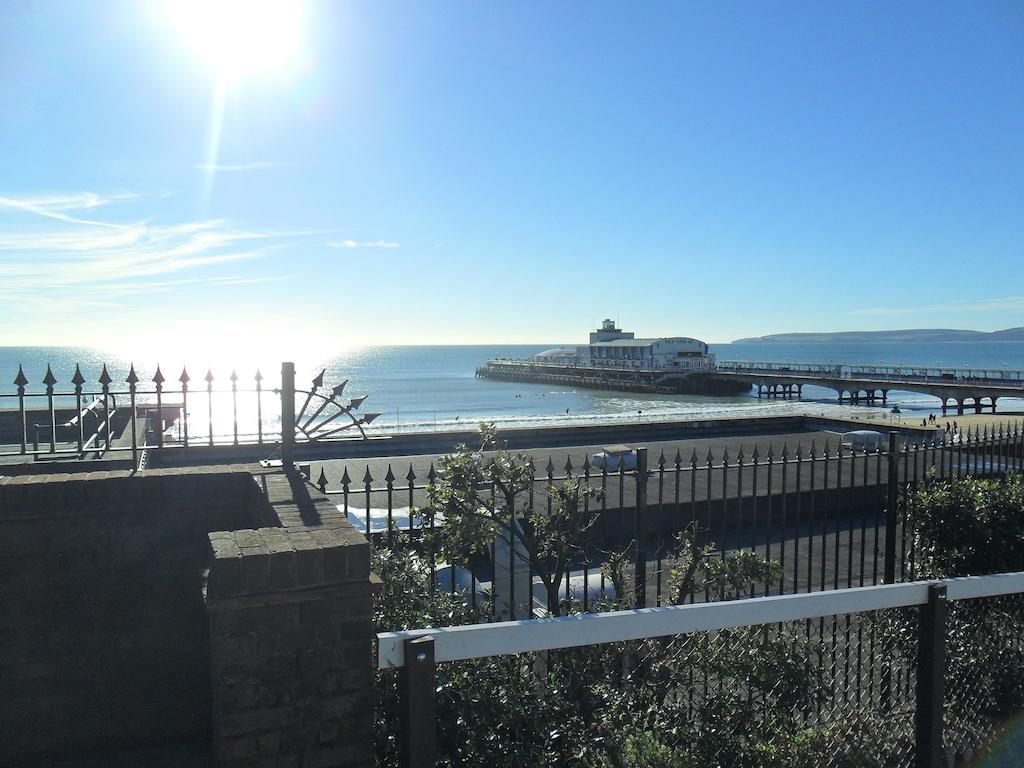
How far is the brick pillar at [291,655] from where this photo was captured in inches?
112

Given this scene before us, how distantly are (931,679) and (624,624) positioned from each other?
1534mm

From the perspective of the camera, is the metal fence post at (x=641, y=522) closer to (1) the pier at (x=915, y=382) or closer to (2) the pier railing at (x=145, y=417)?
(2) the pier railing at (x=145, y=417)

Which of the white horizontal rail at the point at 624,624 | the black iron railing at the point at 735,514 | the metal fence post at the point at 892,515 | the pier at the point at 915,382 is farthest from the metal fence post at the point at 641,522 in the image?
the pier at the point at 915,382

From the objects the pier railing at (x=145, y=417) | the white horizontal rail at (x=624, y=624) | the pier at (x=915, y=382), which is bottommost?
the pier at (x=915, y=382)

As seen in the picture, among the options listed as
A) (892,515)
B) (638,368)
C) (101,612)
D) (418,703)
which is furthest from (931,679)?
→ (638,368)

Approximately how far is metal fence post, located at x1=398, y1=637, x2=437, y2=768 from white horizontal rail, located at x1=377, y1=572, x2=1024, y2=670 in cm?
4

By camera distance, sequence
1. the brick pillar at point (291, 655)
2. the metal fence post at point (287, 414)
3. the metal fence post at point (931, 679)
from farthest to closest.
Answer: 1. the metal fence post at point (287, 414)
2. the metal fence post at point (931, 679)
3. the brick pillar at point (291, 655)

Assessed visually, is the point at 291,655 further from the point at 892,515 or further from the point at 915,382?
the point at 915,382

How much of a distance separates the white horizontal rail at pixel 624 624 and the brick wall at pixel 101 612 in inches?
75.9

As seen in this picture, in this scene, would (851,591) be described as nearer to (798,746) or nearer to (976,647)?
(798,746)

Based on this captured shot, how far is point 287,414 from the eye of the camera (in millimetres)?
5324

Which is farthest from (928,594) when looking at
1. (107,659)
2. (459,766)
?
(107,659)

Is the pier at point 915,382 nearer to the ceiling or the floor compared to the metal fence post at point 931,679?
nearer to the floor

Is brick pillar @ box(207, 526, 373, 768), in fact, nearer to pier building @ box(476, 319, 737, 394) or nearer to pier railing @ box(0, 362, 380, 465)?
pier railing @ box(0, 362, 380, 465)
